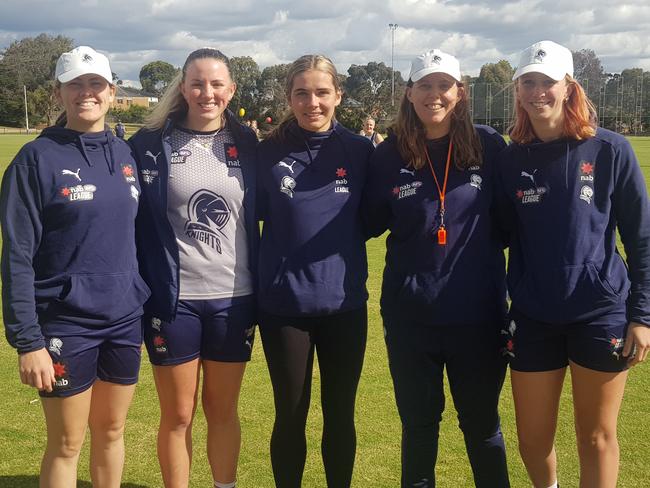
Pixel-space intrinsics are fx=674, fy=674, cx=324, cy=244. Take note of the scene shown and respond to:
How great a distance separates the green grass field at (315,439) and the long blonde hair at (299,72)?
6.50ft

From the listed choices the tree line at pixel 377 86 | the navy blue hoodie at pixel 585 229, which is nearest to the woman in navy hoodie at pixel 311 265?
the navy blue hoodie at pixel 585 229

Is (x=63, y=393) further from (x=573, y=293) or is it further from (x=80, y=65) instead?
(x=573, y=293)

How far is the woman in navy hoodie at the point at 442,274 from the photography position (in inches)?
123

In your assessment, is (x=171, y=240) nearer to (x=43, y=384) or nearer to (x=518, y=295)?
(x=43, y=384)

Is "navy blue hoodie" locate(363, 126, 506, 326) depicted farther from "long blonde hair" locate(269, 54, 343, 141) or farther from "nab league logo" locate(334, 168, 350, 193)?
"long blonde hair" locate(269, 54, 343, 141)

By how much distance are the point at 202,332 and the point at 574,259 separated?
1790 millimetres

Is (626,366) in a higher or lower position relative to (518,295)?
lower

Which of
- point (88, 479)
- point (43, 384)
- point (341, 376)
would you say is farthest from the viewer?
point (88, 479)

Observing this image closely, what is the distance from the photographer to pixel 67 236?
293 cm

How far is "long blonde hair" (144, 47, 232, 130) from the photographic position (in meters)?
3.40

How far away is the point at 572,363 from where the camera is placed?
3047 mm

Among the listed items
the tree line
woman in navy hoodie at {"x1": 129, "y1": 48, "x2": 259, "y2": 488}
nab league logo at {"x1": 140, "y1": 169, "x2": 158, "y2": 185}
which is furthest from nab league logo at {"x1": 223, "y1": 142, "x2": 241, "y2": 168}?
the tree line

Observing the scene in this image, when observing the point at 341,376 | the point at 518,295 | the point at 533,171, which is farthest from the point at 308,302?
the point at 533,171

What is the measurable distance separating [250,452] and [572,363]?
2117mm
